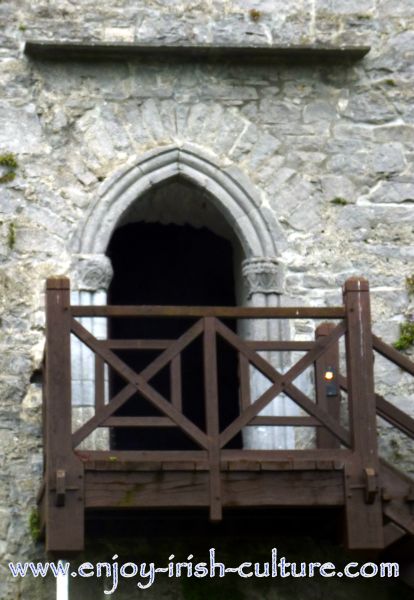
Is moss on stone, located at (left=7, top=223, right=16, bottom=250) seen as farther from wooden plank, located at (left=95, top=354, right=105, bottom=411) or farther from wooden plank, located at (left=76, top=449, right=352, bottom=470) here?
wooden plank, located at (left=76, top=449, right=352, bottom=470)

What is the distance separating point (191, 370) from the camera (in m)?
16.5

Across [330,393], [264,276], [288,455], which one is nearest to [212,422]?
[288,455]

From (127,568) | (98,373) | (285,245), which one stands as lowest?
(127,568)

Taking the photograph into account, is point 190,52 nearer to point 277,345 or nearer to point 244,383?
point 277,345

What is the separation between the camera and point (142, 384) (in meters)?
12.6

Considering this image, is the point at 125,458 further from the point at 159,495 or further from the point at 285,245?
the point at 285,245

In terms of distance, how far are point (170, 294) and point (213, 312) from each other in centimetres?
384

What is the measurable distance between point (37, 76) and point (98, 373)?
2629mm

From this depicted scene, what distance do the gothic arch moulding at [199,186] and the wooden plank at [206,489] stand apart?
1.97m

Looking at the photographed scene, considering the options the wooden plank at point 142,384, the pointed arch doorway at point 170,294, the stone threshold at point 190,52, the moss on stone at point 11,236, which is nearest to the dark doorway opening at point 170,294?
the pointed arch doorway at point 170,294

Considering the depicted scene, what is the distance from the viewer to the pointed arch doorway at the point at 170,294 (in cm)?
1631

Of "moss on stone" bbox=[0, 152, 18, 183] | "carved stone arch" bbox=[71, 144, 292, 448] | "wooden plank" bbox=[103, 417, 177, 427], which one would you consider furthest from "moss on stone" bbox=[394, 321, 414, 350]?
"moss on stone" bbox=[0, 152, 18, 183]

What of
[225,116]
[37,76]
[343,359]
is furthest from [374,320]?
[37,76]

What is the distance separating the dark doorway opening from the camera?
53.6ft
